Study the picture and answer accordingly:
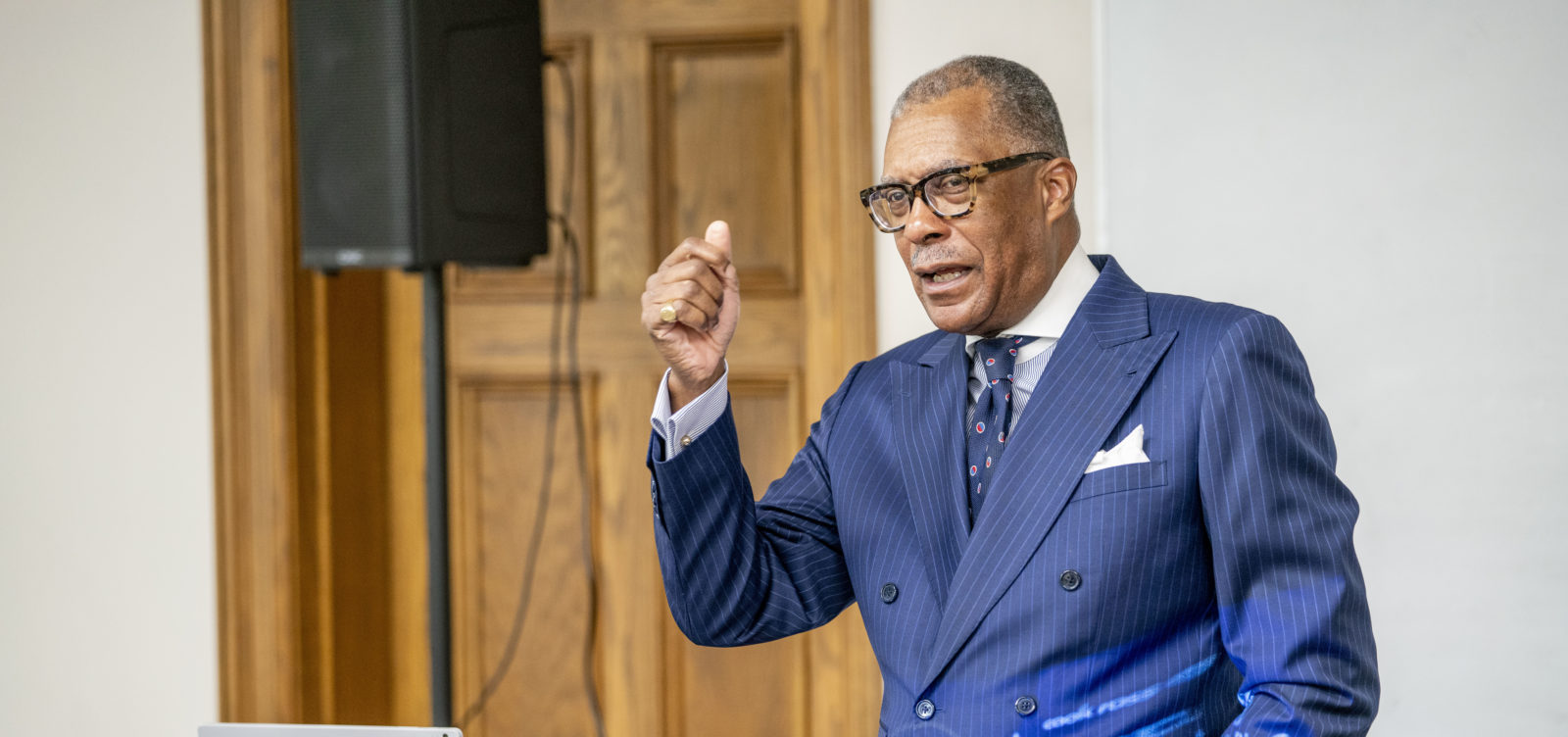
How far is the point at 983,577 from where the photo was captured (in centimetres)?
120

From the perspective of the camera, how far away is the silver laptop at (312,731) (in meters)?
1.04

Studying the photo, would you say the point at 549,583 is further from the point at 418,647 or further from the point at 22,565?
the point at 22,565

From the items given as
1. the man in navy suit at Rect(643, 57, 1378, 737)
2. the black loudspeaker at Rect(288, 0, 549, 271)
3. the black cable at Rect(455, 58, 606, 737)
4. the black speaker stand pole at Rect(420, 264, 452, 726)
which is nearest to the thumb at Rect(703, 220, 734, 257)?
the man in navy suit at Rect(643, 57, 1378, 737)

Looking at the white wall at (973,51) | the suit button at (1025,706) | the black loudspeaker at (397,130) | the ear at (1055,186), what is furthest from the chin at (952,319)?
the black loudspeaker at (397,130)

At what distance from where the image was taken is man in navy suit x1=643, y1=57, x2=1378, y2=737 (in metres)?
1.09

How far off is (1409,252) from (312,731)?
1.53 meters

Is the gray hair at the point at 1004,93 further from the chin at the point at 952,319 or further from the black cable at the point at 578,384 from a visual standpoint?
the black cable at the point at 578,384

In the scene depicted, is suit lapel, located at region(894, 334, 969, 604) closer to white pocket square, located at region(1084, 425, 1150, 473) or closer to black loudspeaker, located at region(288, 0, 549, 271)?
white pocket square, located at region(1084, 425, 1150, 473)

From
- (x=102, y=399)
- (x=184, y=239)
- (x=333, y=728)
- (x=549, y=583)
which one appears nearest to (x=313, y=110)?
(x=184, y=239)

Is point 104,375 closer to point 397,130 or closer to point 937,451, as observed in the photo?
point 397,130

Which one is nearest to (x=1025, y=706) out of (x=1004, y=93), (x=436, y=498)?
(x=1004, y=93)

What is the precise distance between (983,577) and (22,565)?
232cm

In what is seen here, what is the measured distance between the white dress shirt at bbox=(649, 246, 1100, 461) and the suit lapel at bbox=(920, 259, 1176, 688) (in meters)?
0.05

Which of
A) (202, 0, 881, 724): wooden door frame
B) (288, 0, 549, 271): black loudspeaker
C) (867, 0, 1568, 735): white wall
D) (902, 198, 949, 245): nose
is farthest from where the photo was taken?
(202, 0, 881, 724): wooden door frame
